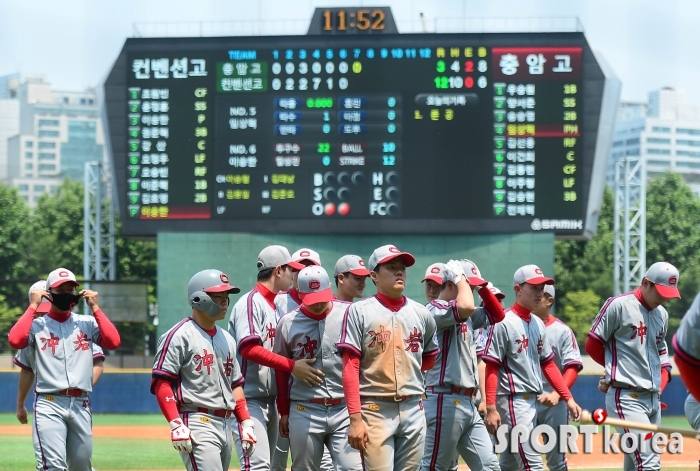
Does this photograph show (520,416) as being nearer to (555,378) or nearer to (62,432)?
(555,378)

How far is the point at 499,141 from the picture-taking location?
20.2 meters

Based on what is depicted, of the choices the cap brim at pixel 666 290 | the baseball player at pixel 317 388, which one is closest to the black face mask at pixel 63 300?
the baseball player at pixel 317 388

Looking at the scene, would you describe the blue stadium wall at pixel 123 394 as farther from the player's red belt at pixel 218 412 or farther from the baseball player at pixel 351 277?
the player's red belt at pixel 218 412

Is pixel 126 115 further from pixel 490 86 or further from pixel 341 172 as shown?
pixel 490 86

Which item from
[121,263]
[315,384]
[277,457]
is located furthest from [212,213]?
[121,263]

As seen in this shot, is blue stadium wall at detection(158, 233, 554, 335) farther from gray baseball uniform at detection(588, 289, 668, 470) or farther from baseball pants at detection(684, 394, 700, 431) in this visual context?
gray baseball uniform at detection(588, 289, 668, 470)

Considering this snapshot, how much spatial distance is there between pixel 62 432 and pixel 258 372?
146 centimetres

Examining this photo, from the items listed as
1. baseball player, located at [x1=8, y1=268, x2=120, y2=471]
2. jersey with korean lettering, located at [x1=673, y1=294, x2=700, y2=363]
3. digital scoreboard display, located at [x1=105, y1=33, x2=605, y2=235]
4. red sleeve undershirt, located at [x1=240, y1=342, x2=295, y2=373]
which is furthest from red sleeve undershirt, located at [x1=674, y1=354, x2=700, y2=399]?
digital scoreboard display, located at [x1=105, y1=33, x2=605, y2=235]

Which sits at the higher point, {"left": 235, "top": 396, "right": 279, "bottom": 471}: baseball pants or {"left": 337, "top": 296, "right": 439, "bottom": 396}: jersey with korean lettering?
{"left": 337, "top": 296, "right": 439, "bottom": 396}: jersey with korean lettering

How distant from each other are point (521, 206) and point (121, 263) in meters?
32.6

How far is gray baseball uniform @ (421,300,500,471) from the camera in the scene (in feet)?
25.7

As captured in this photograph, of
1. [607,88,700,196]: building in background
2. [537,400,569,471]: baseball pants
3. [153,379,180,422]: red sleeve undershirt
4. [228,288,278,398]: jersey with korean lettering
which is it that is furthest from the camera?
[607,88,700,196]: building in background

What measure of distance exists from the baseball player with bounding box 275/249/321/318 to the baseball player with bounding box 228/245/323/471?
0.21 feet

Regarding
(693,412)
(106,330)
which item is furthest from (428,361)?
(693,412)
